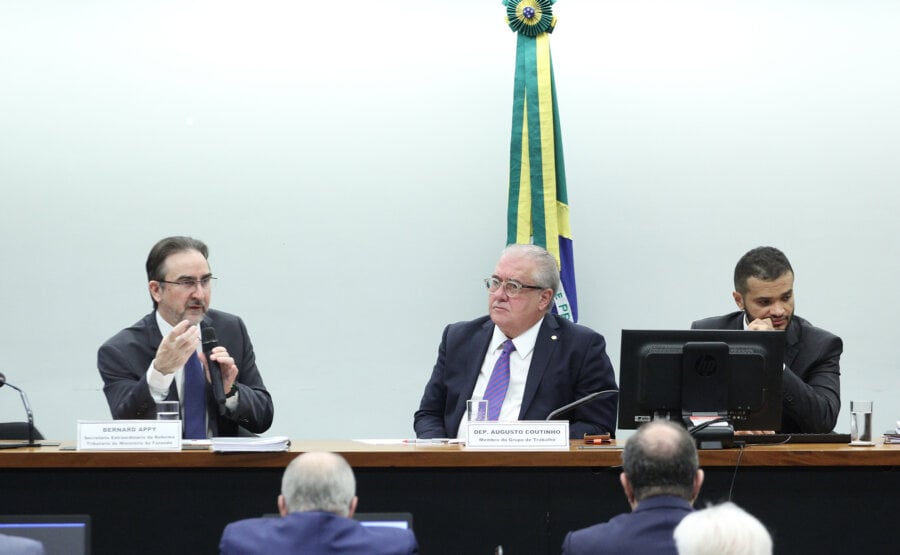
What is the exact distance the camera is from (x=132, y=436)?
3.25 meters

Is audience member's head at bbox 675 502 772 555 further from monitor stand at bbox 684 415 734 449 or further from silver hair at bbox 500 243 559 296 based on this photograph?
silver hair at bbox 500 243 559 296

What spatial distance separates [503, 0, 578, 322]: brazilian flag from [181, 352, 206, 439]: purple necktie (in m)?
1.63

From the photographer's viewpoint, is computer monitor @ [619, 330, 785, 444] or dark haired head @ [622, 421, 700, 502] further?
computer monitor @ [619, 330, 785, 444]

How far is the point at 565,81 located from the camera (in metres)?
5.30

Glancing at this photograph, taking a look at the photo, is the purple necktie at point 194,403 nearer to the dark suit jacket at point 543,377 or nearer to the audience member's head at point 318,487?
the dark suit jacket at point 543,377

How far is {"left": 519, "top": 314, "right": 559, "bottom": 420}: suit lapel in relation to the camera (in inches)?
153

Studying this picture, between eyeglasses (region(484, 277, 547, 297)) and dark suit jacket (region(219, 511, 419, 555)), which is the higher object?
eyeglasses (region(484, 277, 547, 297))

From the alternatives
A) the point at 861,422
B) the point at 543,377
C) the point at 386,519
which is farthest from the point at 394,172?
the point at 386,519

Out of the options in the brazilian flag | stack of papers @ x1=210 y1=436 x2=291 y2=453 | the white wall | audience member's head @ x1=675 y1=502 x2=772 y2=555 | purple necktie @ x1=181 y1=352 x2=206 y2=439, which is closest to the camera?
audience member's head @ x1=675 y1=502 x2=772 y2=555

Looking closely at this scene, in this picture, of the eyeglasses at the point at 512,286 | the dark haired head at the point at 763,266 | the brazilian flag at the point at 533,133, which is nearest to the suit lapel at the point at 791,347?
the dark haired head at the point at 763,266

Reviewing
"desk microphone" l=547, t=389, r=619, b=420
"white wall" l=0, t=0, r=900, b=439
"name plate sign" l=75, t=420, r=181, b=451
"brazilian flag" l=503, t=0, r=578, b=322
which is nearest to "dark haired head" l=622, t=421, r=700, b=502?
"desk microphone" l=547, t=389, r=619, b=420

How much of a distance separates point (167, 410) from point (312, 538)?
1.38 m

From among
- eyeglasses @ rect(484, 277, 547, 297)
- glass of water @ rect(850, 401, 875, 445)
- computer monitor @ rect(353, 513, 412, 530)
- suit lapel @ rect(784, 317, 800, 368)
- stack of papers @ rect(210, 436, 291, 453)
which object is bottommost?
computer monitor @ rect(353, 513, 412, 530)

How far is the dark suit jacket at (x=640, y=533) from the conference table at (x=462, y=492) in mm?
880
